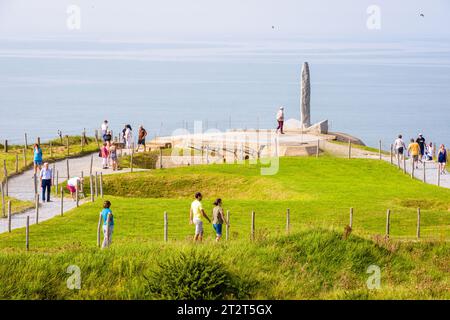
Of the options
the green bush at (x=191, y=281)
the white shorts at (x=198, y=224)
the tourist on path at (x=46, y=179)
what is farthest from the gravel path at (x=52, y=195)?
the green bush at (x=191, y=281)

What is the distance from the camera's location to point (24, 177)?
64.4m

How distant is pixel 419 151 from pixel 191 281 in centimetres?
4172

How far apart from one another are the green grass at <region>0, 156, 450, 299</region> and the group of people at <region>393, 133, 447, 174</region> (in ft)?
8.99

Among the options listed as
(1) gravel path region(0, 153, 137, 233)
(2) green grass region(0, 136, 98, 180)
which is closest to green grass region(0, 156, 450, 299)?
(1) gravel path region(0, 153, 137, 233)

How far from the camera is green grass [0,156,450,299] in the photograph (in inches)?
1369

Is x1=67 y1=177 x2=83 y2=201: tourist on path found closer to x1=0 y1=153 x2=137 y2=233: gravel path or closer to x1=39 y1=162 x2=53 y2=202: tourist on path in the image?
x1=0 y1=153 x2=137 y2=233: gravel path

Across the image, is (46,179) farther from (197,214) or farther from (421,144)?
(421,144)

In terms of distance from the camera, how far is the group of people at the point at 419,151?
65750 millimetres

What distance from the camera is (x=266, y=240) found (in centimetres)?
3994

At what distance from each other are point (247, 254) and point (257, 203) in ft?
51.8
